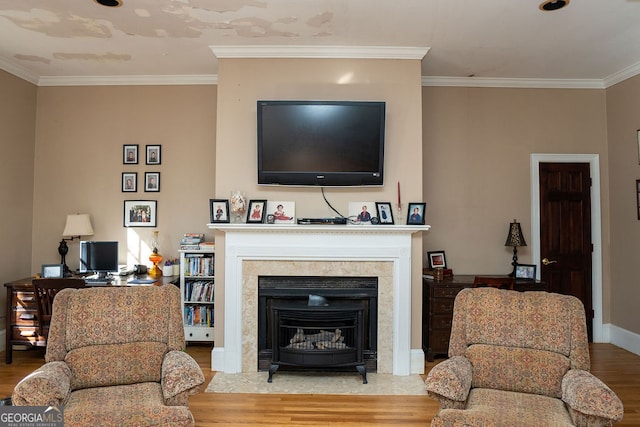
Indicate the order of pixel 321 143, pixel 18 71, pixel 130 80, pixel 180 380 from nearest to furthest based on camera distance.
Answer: pixel 180 380
pixel 321 143
pixel 18 71
pixel 130 80

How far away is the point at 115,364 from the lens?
2561 mm

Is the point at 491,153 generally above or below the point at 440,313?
above

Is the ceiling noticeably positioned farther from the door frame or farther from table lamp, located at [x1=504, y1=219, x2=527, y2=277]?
table lamp, located at [x1=504, y1=219, x2=527, y2=277]

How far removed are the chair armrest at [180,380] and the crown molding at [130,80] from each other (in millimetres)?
3434

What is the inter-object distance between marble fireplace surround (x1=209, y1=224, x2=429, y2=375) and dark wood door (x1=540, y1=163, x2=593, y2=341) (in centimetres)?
201

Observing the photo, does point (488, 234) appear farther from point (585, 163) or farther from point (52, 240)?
point (52, 240)

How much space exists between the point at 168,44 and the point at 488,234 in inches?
152

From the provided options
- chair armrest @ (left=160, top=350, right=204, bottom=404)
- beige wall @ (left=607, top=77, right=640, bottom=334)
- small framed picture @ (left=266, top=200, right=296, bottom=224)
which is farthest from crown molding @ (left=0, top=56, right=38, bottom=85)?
beige wall @ (left=607, top=77, right=640, bottom=334)

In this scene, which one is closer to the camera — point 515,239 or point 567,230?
point 515,239

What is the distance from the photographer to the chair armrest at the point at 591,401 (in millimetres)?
2049

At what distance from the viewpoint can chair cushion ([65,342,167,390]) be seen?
251 cm

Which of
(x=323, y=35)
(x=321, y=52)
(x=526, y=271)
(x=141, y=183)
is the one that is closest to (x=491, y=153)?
(x=526, y=271)

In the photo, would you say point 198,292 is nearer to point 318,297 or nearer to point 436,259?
point 318,297

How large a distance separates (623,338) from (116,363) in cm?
499
